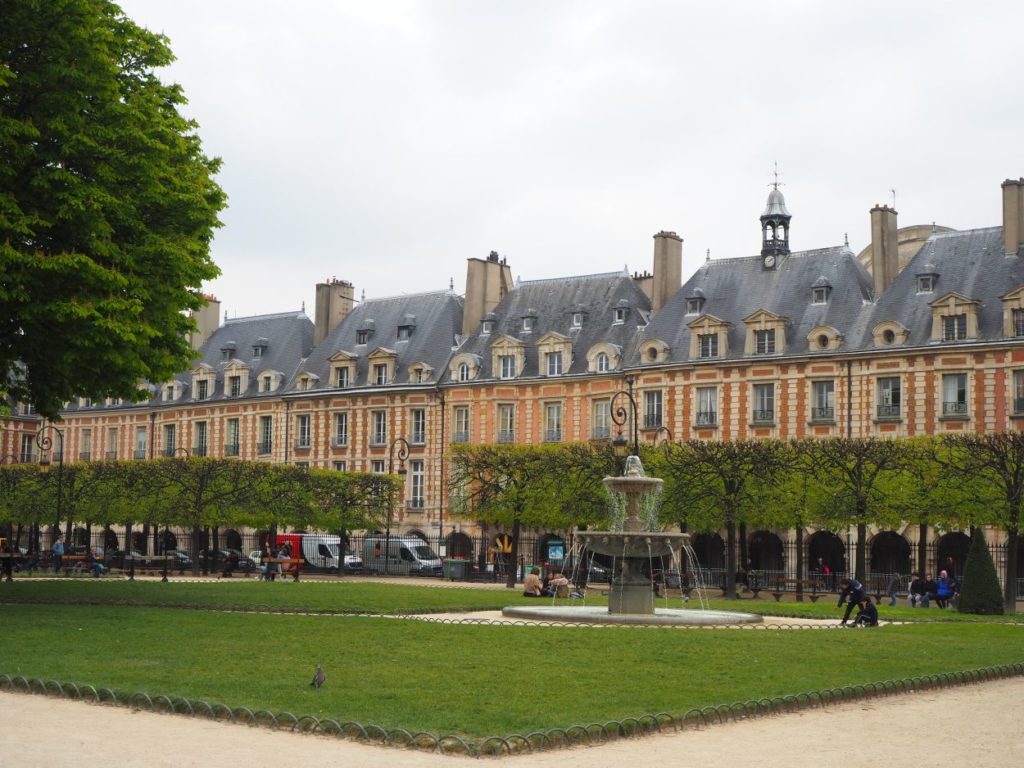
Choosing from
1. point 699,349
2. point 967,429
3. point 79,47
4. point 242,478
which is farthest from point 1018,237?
point 79,47

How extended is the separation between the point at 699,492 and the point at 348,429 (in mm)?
23410

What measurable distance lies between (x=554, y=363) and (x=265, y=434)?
14582 mm

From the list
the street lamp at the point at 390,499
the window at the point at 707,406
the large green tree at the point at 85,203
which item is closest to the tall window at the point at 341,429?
the street lamp at the point at 390,499

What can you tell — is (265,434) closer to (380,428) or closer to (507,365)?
(380,428)

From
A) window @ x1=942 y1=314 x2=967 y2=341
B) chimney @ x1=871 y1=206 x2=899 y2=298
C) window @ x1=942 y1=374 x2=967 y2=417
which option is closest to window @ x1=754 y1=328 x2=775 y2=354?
chimney @ x1=871 y1=206 x2=899 y2=298

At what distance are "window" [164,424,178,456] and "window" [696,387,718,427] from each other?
26212 millimetres

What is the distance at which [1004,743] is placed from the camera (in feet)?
37.1

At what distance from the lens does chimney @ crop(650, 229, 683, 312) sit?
5238 centimetres

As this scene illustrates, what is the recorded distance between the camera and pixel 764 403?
4791 centimetres

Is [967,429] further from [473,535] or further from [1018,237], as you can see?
[473,535]

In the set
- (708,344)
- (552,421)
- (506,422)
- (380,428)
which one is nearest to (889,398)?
Result: (708,344)

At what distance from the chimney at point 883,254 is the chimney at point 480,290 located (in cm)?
1618

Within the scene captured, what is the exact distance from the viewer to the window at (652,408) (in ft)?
164

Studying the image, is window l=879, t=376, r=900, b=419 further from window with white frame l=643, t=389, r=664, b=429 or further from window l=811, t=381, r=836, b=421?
window with white frame l=643, t=389, r=664, b=429
